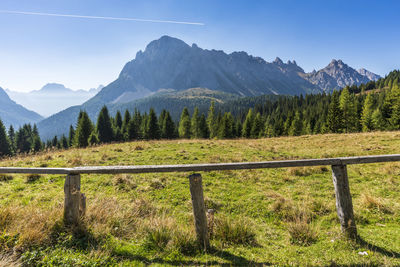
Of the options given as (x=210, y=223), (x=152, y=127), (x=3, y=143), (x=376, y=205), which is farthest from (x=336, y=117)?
(x=3, y=143)

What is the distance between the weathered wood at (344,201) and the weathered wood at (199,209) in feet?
8.99

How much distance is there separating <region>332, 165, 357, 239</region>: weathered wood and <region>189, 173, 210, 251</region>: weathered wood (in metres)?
2.74

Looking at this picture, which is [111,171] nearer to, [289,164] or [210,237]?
[210,237]

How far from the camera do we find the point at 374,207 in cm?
575

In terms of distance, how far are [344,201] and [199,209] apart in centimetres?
297

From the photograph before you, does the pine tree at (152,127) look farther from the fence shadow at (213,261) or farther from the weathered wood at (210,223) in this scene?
the fence shadow at (213,261)

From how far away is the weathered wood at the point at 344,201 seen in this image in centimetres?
388

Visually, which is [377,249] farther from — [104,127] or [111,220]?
[104,127]

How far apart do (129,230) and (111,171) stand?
147 cm

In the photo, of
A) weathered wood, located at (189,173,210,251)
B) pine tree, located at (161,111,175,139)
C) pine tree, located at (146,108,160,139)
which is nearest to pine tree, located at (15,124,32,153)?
pine tree, located at (146,108,160,139)

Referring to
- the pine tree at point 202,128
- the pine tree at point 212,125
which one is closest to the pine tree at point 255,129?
the pine tree at point 212,125

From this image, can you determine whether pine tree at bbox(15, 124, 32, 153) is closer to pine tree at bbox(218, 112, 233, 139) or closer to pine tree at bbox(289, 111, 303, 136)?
pine tree at bbox(218, 112, 233, 139)

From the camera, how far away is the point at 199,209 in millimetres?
3730

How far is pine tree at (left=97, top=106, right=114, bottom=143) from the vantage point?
63906 mm
